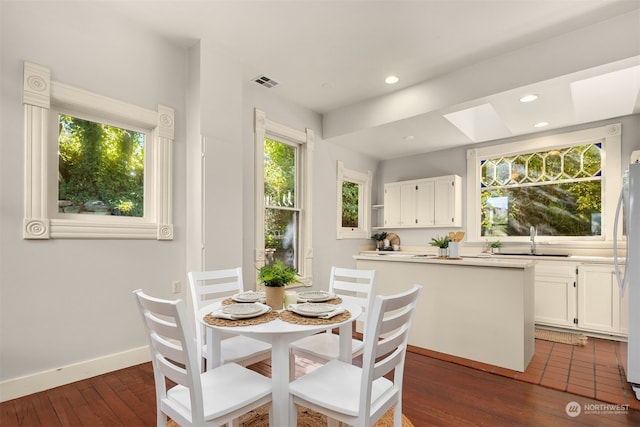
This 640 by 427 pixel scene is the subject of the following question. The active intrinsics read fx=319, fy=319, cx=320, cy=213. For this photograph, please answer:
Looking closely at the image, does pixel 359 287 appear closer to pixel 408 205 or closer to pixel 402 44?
pixel 402 44

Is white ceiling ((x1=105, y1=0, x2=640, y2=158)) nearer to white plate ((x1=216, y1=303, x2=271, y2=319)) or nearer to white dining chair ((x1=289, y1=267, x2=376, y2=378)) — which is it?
white dining chair ((x1=289, y1=267, x2=376, y2=378))

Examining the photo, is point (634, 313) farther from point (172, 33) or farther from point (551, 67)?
point (172, 33)

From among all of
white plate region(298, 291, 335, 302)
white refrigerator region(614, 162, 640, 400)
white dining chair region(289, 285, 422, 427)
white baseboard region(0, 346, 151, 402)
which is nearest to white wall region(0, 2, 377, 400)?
white baseboard region(0, 346, 151, 402)

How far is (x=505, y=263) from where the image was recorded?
2727mm

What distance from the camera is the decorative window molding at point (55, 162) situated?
2.27m

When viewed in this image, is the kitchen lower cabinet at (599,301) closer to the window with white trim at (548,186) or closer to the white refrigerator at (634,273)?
the window with white trim at (548,186)

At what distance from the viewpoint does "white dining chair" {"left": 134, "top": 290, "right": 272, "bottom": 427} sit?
1.22 meters

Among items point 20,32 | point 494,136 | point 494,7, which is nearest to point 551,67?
point 494,7

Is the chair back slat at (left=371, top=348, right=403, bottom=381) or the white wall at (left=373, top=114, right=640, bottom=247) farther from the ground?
the white wall at (left=373, top=114, right=640, bottom=247)

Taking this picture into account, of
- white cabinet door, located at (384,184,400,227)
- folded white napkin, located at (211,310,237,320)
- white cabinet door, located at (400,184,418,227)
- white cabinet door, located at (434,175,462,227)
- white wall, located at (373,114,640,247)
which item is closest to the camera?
folded white napkin, located at (211,310,237,320)

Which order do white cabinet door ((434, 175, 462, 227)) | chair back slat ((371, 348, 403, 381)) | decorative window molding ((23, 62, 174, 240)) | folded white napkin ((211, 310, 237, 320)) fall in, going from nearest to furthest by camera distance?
chair back slat ((371, 348, 403, 381))
folded white napkin ((211, 310, 237, 320))
decorative window molding ((23, 62, 174, 240))
white cabinet door ((434, 175, 462, 227))

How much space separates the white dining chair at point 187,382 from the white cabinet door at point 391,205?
4357 millimetres

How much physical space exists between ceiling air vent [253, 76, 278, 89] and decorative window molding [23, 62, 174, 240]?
110 cm

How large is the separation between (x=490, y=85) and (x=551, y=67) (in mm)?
499
